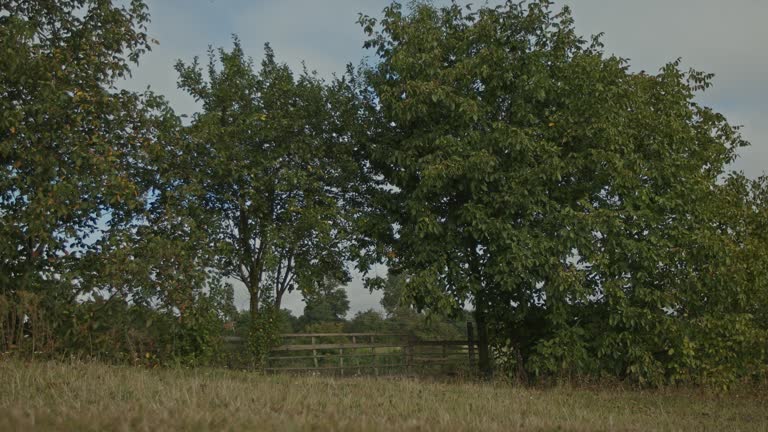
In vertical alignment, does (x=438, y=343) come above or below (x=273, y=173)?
below

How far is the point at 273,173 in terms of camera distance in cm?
1744

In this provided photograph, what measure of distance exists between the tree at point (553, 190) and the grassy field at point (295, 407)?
115 inches

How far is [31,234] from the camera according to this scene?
11891mm

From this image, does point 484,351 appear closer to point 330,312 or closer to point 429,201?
point 429,201

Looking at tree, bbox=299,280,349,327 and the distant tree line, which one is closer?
the distant tree line

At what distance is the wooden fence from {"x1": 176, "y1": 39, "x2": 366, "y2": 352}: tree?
160 cm

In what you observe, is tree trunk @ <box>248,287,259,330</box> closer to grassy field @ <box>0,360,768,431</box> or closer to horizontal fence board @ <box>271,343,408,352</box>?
horizontal fence board @ <box>271,343,408,352</box>

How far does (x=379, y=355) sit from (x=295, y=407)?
14.0m

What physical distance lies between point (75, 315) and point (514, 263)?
28.3 feet

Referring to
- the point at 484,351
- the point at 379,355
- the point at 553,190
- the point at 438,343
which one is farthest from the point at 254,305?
the point at 553,190

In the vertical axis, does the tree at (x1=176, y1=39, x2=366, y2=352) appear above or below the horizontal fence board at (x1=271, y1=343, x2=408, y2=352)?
above

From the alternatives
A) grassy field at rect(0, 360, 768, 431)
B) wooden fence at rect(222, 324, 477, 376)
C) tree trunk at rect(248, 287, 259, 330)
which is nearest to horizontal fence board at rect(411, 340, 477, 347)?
wooden fence at rect(222, 324, 477, 376)

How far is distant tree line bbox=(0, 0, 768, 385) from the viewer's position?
40.9 feet

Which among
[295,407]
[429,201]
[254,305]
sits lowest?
[295,407]
